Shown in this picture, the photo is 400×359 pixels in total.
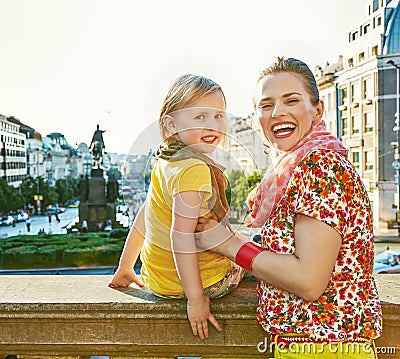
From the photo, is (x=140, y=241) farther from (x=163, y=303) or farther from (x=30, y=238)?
(x=30, y=238)

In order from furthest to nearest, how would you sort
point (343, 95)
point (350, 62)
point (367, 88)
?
point (343, 95) → point (350, 62) → point (367, 88)

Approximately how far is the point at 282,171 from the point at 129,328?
0.76m

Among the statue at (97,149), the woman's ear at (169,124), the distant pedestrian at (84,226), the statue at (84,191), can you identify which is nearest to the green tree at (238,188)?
the woman's ear at (169,124)

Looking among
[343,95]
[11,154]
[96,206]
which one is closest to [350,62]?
[343,95]

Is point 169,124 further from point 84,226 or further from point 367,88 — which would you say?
point 367,88

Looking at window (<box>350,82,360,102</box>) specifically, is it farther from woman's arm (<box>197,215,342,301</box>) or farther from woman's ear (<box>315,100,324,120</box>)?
woman's arm (<box>197,215,342,301</box>)

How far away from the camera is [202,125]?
1890 millimetres

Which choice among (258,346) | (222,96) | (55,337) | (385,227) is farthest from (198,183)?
(385,227)

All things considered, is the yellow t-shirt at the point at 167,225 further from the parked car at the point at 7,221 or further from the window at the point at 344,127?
the parked car at the point at 7,221

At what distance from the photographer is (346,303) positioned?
1684mm

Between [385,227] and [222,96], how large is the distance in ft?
88.7

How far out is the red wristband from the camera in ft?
5.64

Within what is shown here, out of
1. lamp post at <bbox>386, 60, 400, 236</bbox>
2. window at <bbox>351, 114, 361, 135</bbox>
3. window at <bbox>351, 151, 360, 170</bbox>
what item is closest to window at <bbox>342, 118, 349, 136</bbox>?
window at <bbox>351, 114, 361, 135</bbox>

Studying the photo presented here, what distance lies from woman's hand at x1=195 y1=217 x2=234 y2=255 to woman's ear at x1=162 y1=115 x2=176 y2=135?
315 mm
